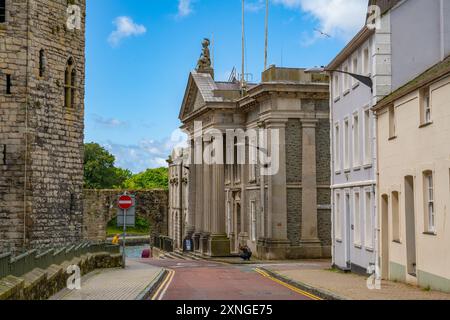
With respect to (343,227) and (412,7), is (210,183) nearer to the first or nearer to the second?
(343,227)

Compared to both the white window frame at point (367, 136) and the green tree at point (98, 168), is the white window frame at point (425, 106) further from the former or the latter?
the green tree at point (98, 168)

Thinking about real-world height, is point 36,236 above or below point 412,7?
below

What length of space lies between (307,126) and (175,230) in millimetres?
34050

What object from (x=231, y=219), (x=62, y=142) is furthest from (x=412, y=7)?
→ (x=231, y=219)

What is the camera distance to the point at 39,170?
1284 inches

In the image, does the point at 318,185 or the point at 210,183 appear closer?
the point at 318,185

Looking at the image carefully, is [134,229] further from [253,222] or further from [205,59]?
[253,222]

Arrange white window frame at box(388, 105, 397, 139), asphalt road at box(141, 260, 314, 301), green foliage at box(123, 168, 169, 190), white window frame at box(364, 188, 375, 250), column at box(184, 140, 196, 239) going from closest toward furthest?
asphalt road at box(141, 260, 314, 301)
white window frame at box(388, 105, 397, 139)
white window frame at box(364, 188, 375, 250)
column at box(184, 140, 196, 239)
green foliage at box(123, 168, 169, 190)

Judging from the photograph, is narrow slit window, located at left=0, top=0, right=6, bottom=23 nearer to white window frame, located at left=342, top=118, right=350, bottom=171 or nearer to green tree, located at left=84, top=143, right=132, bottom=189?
white window frame, located at left=342, top=118, right=350, bottom=171

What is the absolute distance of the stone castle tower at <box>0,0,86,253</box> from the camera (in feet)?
104

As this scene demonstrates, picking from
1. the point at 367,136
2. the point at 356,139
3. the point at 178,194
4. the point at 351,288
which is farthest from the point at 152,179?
the point at 351,288

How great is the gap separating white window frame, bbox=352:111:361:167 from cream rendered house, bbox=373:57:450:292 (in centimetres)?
322

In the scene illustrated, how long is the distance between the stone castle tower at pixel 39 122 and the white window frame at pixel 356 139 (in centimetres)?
1170

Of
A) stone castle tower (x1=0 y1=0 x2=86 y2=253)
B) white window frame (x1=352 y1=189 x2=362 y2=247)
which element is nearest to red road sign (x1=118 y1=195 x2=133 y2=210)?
stone castle tower (x1=0 y1=0 x2=86 y2=253)
